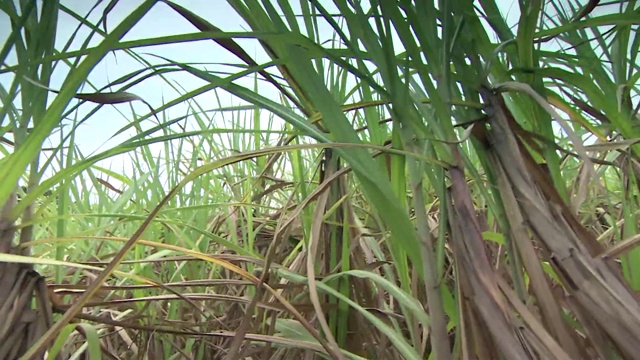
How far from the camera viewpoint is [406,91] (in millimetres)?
358

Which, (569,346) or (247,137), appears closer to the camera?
(569,346)

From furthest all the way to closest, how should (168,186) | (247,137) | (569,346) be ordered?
(247,137) → (168,186) → (569,346)

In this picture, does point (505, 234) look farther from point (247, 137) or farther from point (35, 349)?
point (247, 137)

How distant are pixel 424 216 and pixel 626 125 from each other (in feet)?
0.54

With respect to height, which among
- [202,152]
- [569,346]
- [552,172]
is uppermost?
[202,152]

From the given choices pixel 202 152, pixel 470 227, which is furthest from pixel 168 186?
pixel 470 227

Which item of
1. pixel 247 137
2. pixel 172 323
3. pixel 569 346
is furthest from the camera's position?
pixel 247 137

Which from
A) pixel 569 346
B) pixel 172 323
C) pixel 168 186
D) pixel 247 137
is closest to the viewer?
pixel 569 346

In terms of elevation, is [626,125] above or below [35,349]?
above

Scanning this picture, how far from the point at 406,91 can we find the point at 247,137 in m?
0.76

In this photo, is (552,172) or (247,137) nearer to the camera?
(552,172)

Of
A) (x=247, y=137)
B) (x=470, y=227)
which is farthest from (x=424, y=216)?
(x=247, y=137)

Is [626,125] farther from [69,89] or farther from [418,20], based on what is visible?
[69,89]

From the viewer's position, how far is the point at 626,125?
1.33 feet
